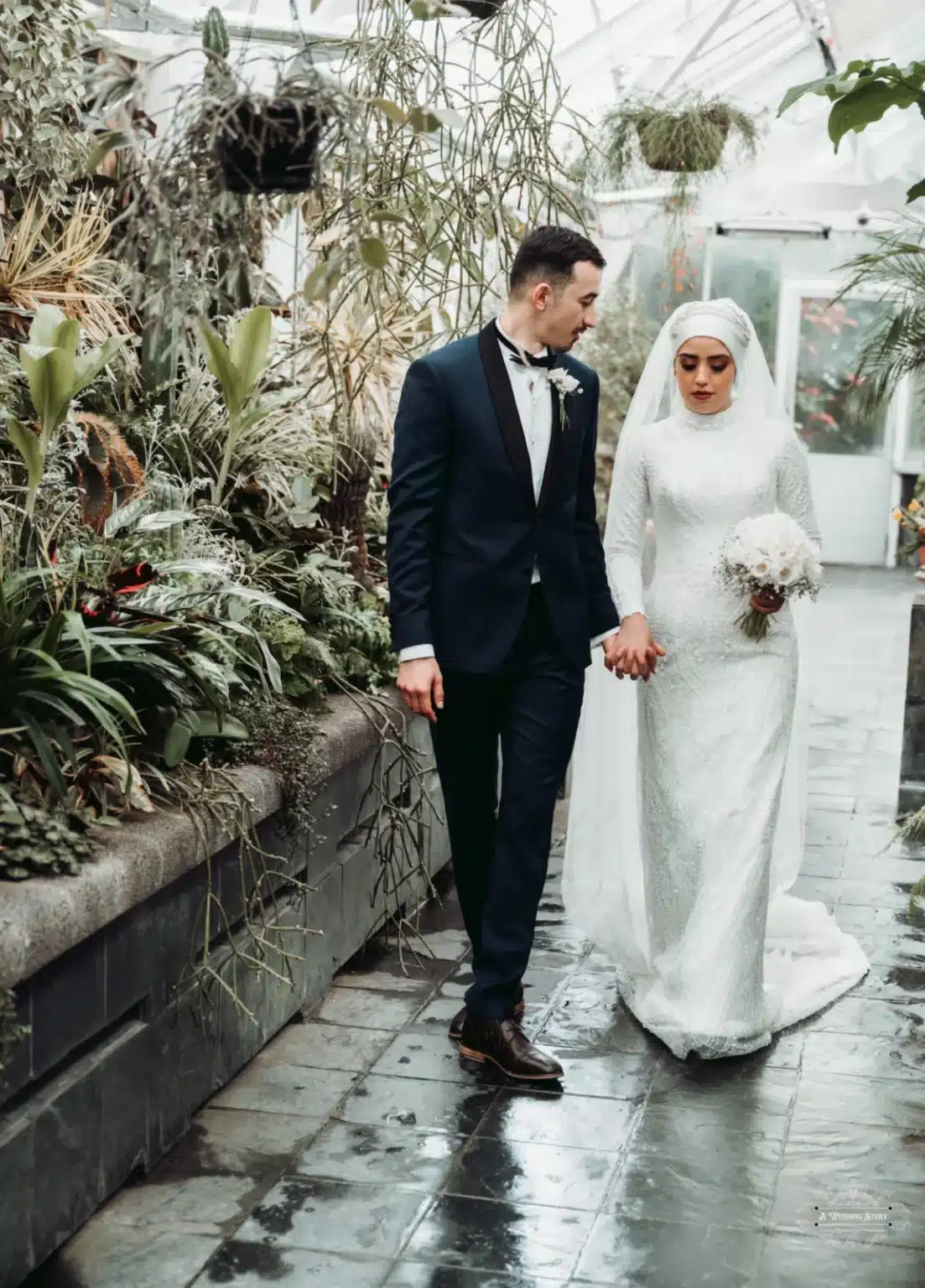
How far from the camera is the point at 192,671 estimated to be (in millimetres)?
3275

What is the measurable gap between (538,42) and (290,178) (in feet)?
5.60

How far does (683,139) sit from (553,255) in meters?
6.64

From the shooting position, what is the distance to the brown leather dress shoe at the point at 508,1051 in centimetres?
359

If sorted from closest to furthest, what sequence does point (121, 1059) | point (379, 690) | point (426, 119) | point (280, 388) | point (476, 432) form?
1. point (426, 119)
2. point (121, 1059)
3. point (476, 432)
4. point (379, 690)
5. point (280, 388)

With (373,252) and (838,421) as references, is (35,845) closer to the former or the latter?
(373,252)

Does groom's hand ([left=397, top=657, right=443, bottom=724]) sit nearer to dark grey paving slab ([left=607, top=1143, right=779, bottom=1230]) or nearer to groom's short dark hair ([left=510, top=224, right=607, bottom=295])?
groom's short dark hair ([left=510, top=224, right=607, bottom=295])

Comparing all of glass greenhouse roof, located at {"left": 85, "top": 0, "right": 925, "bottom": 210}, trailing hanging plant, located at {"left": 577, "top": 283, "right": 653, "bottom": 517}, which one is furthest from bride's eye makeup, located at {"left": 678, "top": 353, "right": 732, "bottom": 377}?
trailing hanging plant, located at {"left": 577, "top": 283, "right": 653, "bottom": 517}

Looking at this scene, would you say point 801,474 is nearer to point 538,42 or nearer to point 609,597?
point 609,597

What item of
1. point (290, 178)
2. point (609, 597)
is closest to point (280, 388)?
point (609, 597)

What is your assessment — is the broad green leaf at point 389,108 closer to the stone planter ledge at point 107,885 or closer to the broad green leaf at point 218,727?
the stone planter ledge at point 107,885

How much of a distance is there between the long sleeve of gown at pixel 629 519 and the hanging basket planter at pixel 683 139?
610 centimetres

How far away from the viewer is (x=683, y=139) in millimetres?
9781

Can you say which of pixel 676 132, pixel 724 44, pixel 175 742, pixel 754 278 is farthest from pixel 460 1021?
pixel 754 278

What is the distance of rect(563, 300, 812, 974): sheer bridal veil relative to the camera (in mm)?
4160
